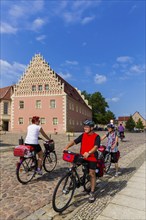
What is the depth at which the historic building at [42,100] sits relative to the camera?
40250 millimetres

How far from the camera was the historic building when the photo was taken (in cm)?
4025

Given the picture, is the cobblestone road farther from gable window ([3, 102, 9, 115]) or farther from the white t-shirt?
gable window ([3, 102, 9, 115])

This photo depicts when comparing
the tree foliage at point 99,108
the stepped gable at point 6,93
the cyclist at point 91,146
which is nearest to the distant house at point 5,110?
the stepped gable at point 6,93

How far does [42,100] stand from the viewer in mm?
41594

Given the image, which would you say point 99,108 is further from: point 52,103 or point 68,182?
point 68,182

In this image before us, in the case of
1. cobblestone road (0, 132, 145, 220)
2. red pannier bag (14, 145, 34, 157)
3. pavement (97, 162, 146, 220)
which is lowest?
pavement (97, 162, 146, 220)

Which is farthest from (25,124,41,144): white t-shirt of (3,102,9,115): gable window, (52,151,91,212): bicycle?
(3,102,9,115): gable window

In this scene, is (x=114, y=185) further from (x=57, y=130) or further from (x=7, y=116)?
(x=7, y=116)

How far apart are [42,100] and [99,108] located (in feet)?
96.1

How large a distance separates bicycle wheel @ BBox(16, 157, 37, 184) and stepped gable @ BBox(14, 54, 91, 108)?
3401 cm

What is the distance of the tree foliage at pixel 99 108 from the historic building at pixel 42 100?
74.8ft

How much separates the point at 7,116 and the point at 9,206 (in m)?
42.1

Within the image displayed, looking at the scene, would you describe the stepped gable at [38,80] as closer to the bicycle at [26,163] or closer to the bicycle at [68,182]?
the bicycle at [26,163]

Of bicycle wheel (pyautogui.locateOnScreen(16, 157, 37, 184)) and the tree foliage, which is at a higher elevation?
the tree foliage
